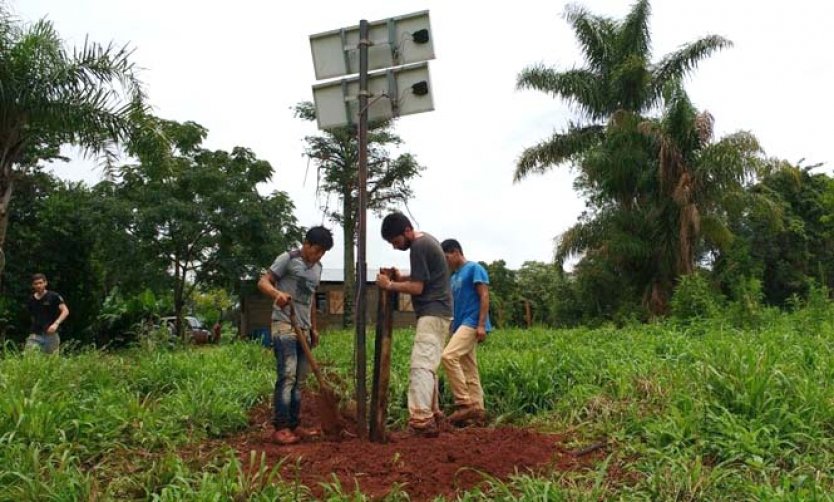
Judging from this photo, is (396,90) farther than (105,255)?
No

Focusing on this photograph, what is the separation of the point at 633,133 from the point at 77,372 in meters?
14.0

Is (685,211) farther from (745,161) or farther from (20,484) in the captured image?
(20,484)

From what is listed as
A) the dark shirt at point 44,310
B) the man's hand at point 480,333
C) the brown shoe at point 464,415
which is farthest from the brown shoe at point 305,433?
the dark shirt at point 44,310

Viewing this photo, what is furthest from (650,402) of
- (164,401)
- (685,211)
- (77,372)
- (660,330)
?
(685,211)

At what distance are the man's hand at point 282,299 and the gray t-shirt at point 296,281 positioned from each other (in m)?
0.14

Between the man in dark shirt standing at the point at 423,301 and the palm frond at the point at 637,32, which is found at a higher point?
the palm frond at the point at 637,32

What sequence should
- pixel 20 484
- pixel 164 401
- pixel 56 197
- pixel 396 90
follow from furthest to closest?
pixel 56 197
pixel 164 401
pixel 396 90
pixel 20 484

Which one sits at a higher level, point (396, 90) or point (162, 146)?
point (162, 146)

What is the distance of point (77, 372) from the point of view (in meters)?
5.97

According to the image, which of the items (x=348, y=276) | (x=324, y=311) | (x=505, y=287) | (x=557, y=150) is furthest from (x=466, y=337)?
(x=505, y=287)

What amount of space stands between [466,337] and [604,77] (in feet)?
48.7

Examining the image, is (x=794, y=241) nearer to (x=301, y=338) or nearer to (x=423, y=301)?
(x=423, y=301)

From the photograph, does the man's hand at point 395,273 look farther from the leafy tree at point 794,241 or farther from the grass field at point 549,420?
the leafy tree at point 794,241

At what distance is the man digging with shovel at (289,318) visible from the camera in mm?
4812
